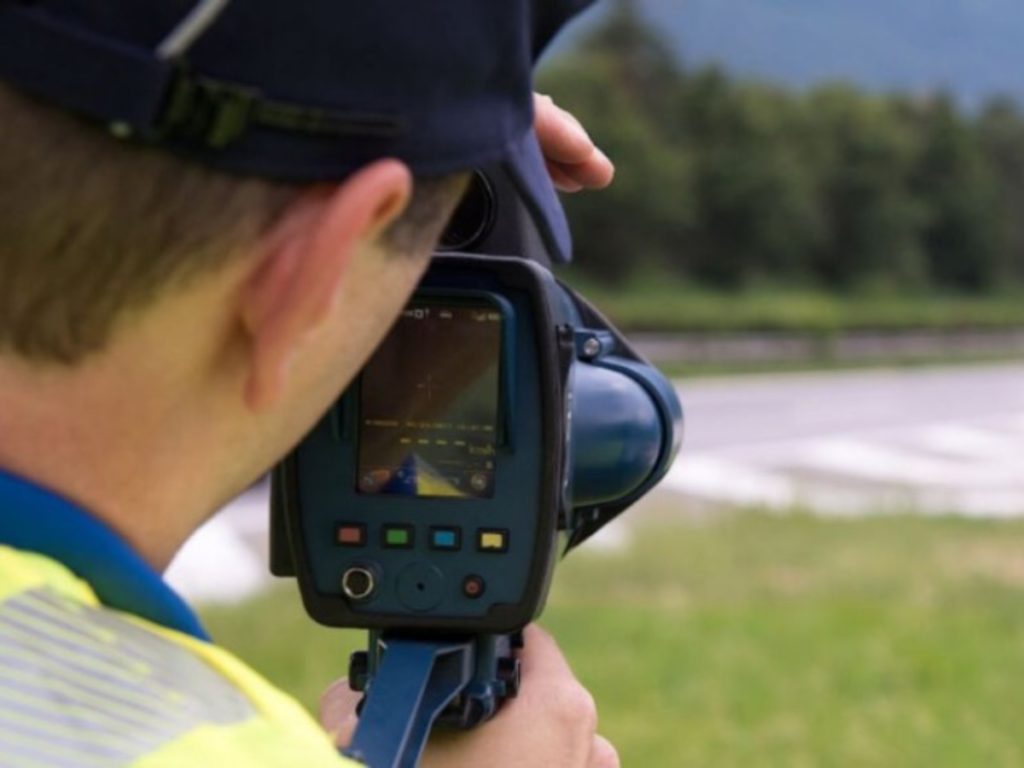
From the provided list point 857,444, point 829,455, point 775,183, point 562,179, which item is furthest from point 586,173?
point 775,183

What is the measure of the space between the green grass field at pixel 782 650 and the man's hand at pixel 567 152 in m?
3.14

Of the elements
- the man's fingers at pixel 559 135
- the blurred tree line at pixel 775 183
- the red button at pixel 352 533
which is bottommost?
the blurred tree line at pixel 775 183

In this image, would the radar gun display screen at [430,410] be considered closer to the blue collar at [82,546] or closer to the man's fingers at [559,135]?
the man's fingers at [559,135]

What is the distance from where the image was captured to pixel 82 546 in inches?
28.6

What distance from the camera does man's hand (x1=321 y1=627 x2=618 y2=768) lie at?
42.4 inches

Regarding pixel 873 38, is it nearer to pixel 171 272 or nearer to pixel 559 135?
pixel 559 135

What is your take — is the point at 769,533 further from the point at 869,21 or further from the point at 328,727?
the point at 869,21

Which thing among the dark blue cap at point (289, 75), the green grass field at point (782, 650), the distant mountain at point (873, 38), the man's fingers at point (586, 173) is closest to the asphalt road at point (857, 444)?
the green grass field at point (782, 650)

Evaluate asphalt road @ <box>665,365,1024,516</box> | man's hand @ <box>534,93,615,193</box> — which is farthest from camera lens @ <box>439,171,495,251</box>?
asphalt road @ <box>665,365,1024,516</box>

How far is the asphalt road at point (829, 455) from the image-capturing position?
30.2ft

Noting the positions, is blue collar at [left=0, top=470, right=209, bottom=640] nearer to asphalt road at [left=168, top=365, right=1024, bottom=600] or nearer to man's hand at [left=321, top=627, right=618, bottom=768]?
man's hand at [left=321, top=627, right=618, bottom=768]

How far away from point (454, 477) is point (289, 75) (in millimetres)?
427

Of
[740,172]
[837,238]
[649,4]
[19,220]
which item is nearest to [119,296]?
[19,220]

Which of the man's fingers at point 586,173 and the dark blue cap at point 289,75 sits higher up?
the dark blue cap at point 289,75
